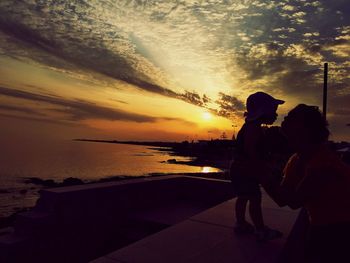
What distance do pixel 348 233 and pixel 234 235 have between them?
2257mm

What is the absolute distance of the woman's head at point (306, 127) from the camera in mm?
1860

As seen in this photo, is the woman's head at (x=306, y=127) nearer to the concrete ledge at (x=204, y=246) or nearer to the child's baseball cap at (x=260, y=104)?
the child's baseball cap at (x=260, y=104)

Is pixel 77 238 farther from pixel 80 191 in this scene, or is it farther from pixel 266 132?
pixel 266 132

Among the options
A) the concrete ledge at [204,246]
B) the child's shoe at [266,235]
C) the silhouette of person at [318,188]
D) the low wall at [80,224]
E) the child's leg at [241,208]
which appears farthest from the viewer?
the low wall at [80,224]

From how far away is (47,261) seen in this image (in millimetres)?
4297

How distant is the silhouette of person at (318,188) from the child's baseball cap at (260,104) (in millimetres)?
1457

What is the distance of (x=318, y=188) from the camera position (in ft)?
5.59

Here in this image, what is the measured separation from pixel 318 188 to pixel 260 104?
1881 mm

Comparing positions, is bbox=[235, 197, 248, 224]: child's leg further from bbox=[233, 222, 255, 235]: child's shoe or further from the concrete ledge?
the concrete ledge

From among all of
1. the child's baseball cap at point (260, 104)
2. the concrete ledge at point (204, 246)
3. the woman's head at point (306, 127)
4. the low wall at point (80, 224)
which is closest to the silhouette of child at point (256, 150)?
the child's baseball cap at point (260, 104)

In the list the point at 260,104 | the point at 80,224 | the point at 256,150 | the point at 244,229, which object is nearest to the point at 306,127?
the point at 256,150

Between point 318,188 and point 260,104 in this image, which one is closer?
point 318,188

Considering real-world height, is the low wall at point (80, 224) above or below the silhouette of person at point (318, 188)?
below

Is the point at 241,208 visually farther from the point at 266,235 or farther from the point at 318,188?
the point at 318,188
